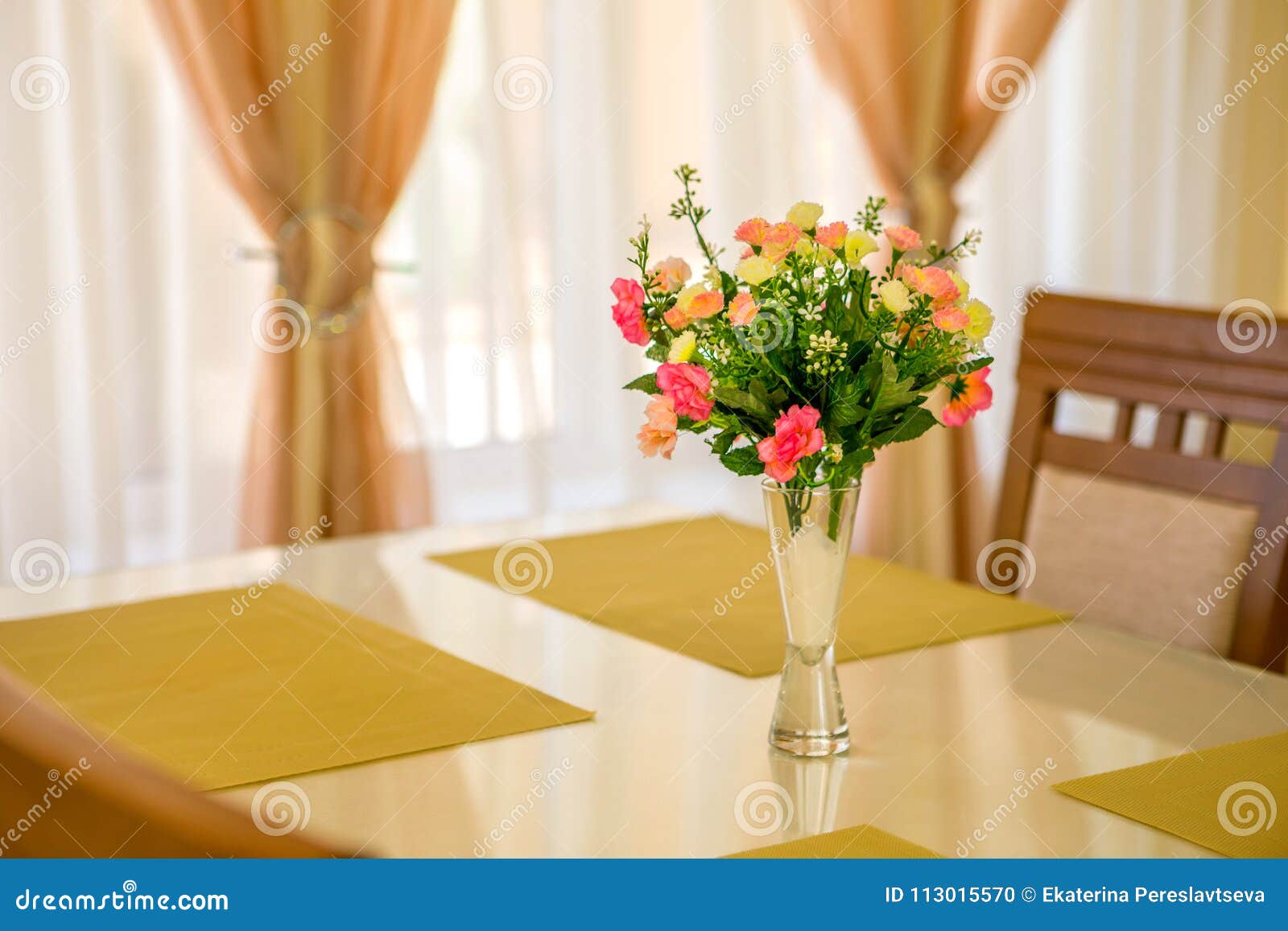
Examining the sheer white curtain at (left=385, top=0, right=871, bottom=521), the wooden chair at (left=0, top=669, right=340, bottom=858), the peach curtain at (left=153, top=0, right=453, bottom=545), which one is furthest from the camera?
the sheer white curtain at (left=385, top=0, right=871, bottom=521)

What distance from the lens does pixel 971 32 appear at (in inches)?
165

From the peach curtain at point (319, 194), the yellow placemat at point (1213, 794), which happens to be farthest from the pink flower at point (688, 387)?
the peach curtain at point (319, 194)

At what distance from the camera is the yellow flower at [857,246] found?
1.27m

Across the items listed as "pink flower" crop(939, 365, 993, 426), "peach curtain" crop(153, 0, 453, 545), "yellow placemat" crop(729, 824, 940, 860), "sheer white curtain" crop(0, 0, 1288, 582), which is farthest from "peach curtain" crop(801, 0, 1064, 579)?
"yellow placemat" crop(729, 824, 940, 860)

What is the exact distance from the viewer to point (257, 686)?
152 centimetres

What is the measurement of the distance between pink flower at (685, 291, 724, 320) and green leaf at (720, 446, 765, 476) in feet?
0.39

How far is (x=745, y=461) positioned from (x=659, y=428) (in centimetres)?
8

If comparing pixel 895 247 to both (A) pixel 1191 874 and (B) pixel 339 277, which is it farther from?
(B) pixel 339 277

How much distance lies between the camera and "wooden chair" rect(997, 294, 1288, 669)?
5.99 feet

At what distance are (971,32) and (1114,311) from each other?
2361 millimetres

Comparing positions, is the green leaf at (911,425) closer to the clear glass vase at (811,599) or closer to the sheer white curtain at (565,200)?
the clear glass vase at (811,599)

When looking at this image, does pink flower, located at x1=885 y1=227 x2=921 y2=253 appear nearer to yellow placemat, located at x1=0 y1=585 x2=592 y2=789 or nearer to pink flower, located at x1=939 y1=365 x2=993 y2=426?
pink flower, located at x1=939 y1=365 x2=993 y2=426

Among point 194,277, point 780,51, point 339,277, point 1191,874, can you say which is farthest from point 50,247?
point 1191,874

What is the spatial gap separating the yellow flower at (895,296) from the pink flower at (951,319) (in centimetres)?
3
